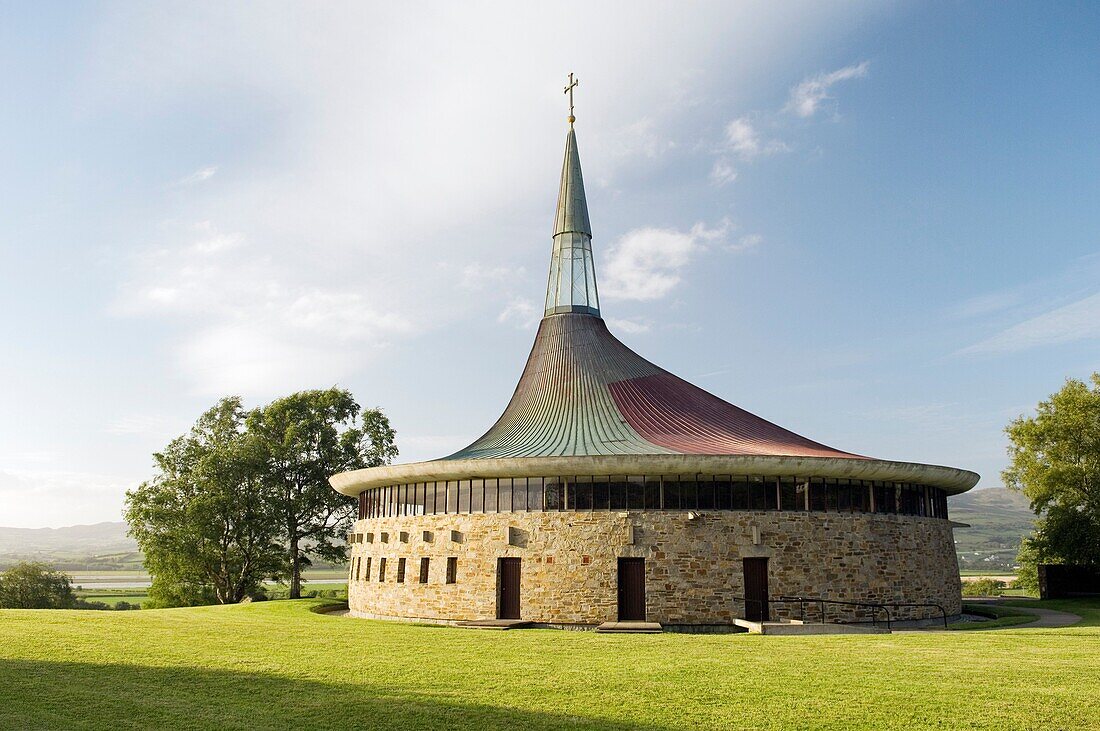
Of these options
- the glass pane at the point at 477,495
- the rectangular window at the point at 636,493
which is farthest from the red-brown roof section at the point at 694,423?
the glass pane at the point at 477,495

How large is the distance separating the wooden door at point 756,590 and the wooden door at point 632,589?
2.80 m

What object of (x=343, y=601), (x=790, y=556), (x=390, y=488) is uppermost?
(x=390, y=488)

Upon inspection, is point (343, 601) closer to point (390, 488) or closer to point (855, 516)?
point (390, 488)

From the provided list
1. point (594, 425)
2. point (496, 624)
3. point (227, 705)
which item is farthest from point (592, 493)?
point (227, 705)

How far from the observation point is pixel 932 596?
2373cm

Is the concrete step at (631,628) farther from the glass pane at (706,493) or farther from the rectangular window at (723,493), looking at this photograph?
the rectangular window at (723,493)

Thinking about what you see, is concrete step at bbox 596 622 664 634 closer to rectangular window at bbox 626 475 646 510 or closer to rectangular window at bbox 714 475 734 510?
rectangular window at bbox 626 475 646 510

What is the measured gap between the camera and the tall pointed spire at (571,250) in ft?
108

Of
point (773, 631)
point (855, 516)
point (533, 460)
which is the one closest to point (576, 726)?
point (773, 631)

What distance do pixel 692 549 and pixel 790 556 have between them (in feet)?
8.94

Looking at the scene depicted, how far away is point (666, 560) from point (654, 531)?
31.8 inches

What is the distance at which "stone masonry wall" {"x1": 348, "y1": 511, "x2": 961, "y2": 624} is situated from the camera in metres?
21.0

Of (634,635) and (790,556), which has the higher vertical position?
(790,556)

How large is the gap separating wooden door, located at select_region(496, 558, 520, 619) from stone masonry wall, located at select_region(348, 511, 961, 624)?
0.25m
